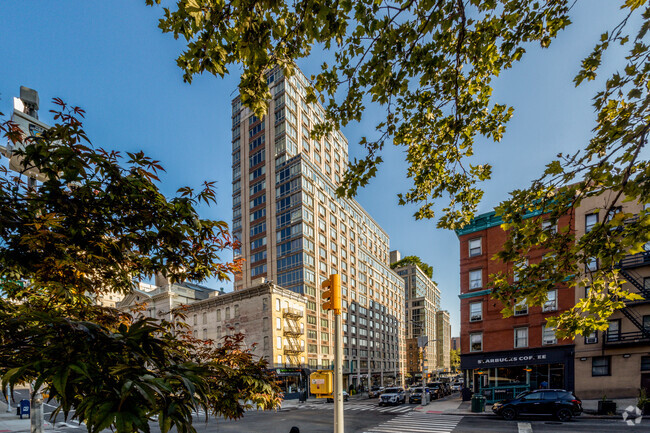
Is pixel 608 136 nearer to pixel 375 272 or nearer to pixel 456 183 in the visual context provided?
pixel 456 183

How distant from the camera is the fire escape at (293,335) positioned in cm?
4653

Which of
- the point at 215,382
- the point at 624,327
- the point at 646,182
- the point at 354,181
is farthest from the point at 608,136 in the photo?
the point at 624,327

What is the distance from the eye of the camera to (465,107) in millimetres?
6418

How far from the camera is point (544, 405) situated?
18.3 metres

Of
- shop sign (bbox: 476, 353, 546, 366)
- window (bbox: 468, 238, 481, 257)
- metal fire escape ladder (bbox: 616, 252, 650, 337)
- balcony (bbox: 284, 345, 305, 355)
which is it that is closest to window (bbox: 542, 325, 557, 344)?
shop sign (bbox: 476, 353, 546, 366)

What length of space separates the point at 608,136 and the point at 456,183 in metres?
3.26

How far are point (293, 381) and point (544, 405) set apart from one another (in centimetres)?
3520

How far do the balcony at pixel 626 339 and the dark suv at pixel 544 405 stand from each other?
7609mm

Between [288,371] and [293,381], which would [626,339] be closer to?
[288,371]

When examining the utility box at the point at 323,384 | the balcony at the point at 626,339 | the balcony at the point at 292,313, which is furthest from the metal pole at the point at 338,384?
the balcony at the point at 292,313

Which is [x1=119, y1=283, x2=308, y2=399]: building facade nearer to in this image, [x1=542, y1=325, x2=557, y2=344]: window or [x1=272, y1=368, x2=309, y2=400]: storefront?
[x1=272, y1=368, x2=309, y2=400]: storefront

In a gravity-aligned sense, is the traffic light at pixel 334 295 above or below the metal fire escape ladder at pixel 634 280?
above

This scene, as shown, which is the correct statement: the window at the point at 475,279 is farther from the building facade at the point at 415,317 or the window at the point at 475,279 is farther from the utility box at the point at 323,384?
the building facade at the point at 415,317

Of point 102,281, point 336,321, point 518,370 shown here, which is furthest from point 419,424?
point 102,281
